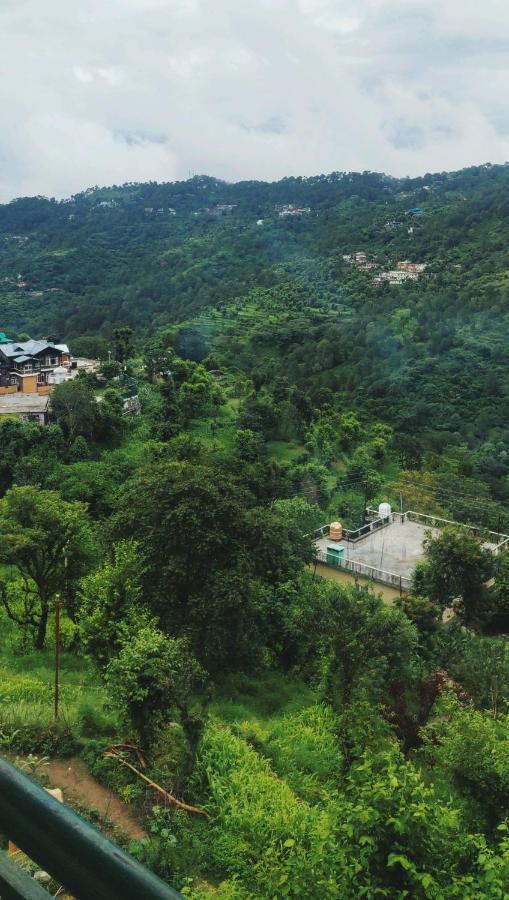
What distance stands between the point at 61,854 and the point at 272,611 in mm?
13573

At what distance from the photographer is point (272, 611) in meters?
14.0

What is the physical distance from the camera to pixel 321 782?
8.61 meters

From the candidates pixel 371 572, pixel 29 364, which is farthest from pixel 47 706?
pixel 29 364

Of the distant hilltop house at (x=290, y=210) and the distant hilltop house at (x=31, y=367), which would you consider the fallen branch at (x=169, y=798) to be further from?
the distant hilltop house at (x=290, y=210)

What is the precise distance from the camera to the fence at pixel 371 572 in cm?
1937

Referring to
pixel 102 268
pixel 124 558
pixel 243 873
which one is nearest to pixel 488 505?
pixel 124 558

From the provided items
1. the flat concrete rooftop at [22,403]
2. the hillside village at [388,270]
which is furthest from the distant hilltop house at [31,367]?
the hillside village at [388,270]

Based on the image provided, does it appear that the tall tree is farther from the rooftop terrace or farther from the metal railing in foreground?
the metal railing in foreground

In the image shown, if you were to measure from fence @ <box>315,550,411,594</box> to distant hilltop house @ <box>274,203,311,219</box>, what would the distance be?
224ft

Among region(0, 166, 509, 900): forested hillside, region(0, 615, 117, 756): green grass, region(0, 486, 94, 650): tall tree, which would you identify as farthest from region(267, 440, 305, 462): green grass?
region(0, 615, 117, 756): green grass

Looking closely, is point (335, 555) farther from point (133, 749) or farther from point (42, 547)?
point (133, 749)

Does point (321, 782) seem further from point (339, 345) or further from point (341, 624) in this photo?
point (339, 345)

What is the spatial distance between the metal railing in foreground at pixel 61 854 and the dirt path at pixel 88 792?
22.5 ft

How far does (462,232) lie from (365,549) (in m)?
47.5
